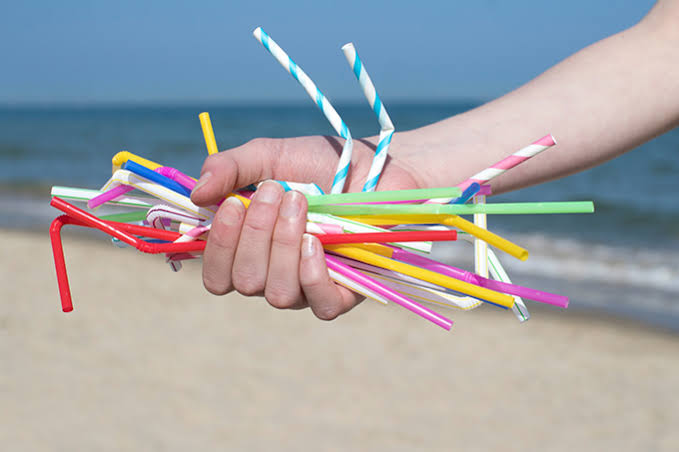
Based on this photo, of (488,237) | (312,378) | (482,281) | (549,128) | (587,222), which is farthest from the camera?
(587,222)

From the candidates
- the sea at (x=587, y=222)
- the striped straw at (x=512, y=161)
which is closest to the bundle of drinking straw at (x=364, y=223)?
the striped straw at (x=512, y=161)

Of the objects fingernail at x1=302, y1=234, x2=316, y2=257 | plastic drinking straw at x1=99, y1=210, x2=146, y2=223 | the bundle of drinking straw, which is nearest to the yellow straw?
the bundle of drinking straw

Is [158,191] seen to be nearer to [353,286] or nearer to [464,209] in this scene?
[353,286]

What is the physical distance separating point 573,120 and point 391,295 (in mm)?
598

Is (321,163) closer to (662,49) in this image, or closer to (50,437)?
(662,49)

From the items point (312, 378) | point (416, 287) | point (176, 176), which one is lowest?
point (312, 378)

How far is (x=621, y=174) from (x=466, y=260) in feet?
17.9

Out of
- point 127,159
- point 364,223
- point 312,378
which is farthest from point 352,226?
point 312,378

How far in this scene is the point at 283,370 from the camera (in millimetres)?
2994

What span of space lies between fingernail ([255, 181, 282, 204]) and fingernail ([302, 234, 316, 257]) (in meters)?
0.08

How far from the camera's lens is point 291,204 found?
943mm

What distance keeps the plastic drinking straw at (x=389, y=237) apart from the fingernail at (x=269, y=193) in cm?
10

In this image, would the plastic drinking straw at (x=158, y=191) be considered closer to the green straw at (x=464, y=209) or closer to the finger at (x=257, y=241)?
the finger at (x=257, y=241)

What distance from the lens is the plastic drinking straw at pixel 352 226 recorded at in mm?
938
